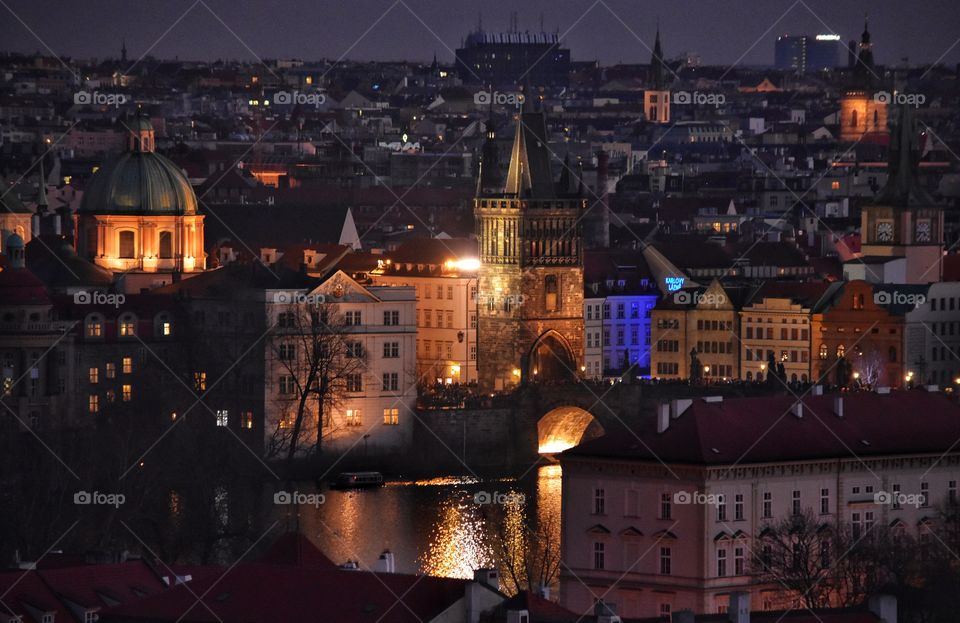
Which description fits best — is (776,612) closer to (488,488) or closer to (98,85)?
(488,488)

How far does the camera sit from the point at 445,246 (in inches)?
3910

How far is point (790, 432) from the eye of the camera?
63.3 meters

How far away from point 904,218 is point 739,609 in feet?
174

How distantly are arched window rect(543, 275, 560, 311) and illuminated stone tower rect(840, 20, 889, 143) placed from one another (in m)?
84.4

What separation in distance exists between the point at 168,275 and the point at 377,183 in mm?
40035

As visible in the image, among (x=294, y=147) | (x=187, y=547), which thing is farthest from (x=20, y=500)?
(x=294, y=147)

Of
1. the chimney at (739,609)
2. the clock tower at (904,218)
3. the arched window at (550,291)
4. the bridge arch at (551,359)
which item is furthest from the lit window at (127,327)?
the chimney at (739,609)

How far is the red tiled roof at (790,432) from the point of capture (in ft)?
202

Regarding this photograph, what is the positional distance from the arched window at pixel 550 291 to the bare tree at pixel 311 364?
8619mm

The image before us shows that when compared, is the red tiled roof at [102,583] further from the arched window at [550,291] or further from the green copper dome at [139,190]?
the green copper dome at [139,190]

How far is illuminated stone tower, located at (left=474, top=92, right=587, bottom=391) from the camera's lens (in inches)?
3728

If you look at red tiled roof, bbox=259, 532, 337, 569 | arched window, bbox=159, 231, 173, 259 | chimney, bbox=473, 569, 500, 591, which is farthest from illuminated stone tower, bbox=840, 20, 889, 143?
chimney, bbox=473, 569, 500, 591

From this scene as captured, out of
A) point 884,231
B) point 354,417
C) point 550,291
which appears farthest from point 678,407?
point 884,231

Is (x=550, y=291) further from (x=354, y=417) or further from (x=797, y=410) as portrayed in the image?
(x=797, y=410)
